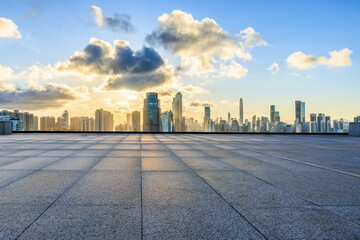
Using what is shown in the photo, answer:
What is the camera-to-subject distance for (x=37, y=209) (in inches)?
167

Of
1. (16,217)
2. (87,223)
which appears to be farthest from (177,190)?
(16,217)

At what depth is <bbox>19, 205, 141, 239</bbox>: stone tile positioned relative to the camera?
3.28 meters

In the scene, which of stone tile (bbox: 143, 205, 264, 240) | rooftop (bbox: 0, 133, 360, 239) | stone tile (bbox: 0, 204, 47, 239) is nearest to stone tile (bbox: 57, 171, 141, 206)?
rooftop (bbox: 0, 133, 360, 239)

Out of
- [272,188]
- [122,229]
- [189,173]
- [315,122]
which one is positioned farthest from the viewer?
[315,122]

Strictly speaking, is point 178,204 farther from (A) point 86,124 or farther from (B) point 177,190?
(A) point 86,124

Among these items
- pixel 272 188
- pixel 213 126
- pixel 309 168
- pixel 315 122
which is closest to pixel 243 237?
pixel 272 188

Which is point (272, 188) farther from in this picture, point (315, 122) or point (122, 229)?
point (315, 122)

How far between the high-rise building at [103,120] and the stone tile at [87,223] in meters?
123

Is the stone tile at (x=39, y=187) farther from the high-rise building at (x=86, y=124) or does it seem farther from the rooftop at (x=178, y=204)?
the high-rise building at (x=86, y=124)

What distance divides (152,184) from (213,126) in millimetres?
143779

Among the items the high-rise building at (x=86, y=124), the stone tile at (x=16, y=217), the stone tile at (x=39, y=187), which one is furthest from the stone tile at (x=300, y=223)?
the high-rise building at (x=86, y=124)

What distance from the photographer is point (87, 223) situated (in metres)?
3.64

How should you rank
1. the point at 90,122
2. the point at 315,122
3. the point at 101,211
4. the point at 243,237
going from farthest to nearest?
the point at 90,122 < the point at 315,122 < the point at 101,211 < the point at 243,237

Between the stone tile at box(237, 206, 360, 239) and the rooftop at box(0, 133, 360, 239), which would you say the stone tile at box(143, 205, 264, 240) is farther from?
the stone tile at box(237, 206, 360, 239)
